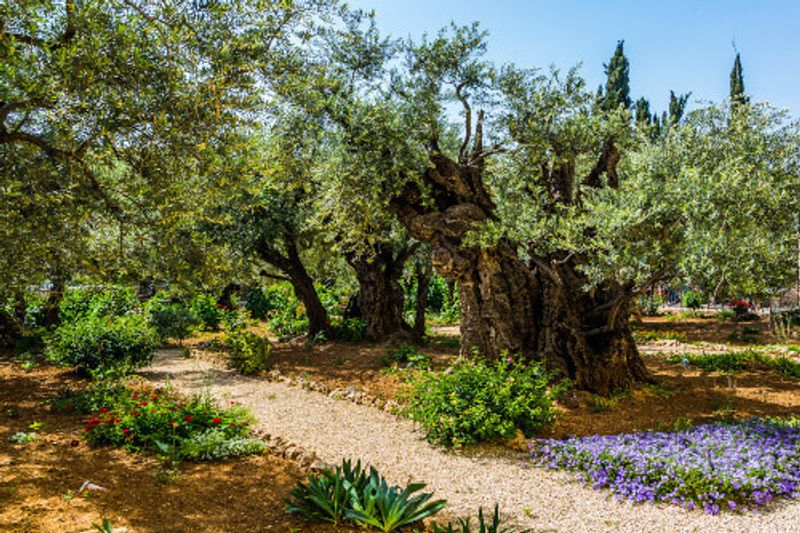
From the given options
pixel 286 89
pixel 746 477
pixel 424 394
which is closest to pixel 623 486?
pixel 746 477

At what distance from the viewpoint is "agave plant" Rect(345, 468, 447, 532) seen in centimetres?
412

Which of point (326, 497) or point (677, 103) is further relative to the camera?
point (677, 103)

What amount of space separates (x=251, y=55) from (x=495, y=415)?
195 inches

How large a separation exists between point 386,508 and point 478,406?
8.64ft

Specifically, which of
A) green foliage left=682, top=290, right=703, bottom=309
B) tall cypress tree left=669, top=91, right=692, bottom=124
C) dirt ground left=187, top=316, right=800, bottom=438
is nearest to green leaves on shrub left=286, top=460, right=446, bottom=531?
dirt ground left=187, top=316, right=800, bottom=438

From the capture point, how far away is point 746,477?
5.26m

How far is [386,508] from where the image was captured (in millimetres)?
4195

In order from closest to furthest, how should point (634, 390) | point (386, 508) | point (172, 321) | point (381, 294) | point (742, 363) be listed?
point (386, 508)
point (634, 390)
point (742, 363)
point (381, 294)
point (172, 321)

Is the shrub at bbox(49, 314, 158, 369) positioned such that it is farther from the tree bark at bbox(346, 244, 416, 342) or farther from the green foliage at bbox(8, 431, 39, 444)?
the tree bark at bbox(346, 244, 416, 342)

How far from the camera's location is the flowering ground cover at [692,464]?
5.12m

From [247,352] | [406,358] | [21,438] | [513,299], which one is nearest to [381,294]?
[406,358]

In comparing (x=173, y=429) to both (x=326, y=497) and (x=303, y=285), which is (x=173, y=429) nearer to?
(x=326, y=497)

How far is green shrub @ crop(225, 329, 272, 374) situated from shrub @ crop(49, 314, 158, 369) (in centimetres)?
191

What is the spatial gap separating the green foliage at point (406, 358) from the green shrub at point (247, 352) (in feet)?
8.82
